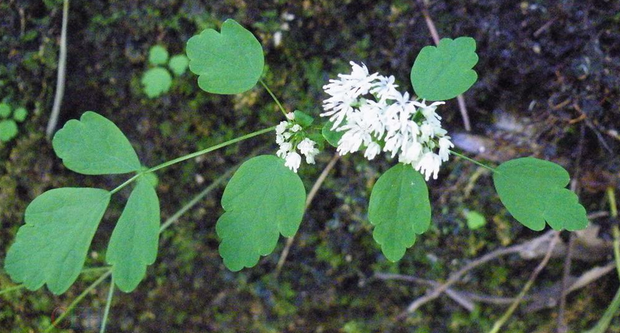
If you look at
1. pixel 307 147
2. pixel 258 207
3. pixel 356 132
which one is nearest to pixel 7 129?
pixel 258 207

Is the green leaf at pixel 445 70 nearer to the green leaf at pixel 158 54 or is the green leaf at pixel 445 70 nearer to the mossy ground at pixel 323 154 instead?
the mossy ground at pixel 323 154

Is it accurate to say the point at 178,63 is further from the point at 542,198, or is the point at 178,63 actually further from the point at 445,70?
the point at 542,198

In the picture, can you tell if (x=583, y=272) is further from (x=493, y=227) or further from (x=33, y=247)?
(x=33, y=247)

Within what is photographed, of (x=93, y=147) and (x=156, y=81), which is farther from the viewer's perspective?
(x=156, y=81)

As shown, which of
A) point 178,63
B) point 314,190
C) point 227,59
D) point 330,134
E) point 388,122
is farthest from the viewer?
point 314,190

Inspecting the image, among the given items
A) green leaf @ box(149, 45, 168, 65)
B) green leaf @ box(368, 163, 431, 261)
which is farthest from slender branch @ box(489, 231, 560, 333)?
green leaf @ box(149, 45, 168, 65)

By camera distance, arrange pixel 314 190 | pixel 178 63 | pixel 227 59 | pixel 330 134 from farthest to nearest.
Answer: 1. pixel 314 190
2. pixel 178 63
3. pixel 227 59
4. pixel 330 134
